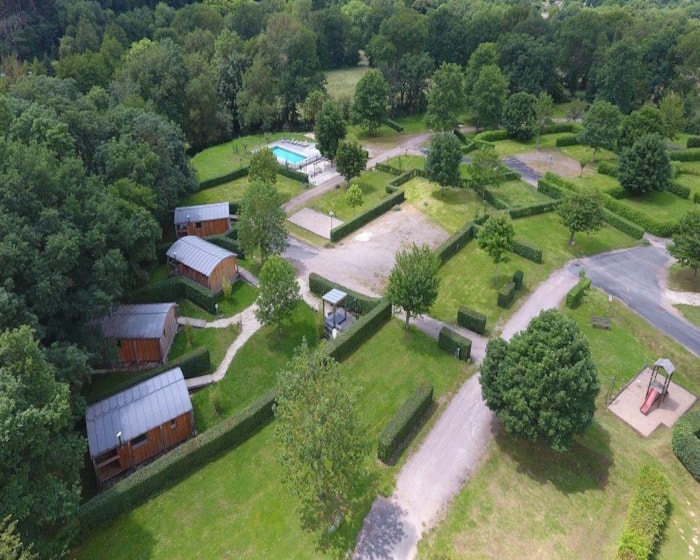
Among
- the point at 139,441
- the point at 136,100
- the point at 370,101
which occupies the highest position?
the point at 136,100

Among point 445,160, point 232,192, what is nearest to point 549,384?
point 445,160

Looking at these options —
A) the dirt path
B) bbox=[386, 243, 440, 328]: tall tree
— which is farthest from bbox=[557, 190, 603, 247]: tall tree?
the dirt path

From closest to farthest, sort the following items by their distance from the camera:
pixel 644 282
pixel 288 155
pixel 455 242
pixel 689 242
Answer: pixel 689 242
pixel 644 282
pixel 455 242
pixel 288 155

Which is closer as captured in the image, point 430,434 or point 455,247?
point 430,434

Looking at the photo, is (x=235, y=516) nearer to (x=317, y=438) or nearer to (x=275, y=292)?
(x=317, y=438)

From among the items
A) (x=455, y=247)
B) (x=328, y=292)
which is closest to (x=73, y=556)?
(x=328, y=292)

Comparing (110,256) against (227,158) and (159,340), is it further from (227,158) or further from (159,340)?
(227,158)
